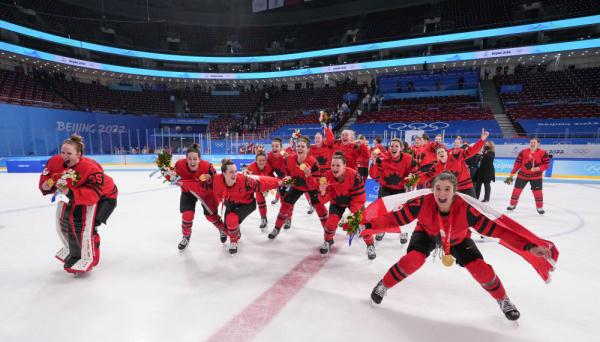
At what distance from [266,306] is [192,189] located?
219 centimetres

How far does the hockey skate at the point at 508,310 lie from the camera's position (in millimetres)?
2559

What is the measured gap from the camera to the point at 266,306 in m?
2.82

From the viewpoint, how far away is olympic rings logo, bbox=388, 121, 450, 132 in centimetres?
2141

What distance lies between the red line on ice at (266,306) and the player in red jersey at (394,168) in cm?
173

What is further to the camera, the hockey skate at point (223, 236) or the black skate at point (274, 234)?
the black skate at point (274, 234)

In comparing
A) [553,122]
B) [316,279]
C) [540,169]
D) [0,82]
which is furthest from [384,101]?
[0,82]

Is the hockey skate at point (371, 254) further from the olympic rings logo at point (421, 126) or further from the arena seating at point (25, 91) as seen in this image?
the arena seating at point (25, 91)

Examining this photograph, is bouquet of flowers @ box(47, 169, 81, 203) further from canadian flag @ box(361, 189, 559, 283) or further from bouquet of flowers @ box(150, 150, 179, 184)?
canadian flag @ box(361, 189, 559, 283)

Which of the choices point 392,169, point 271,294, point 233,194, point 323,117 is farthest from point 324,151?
point 271,294

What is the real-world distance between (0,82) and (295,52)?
24882 mm

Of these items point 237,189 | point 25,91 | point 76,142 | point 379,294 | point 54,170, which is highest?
point 25,91

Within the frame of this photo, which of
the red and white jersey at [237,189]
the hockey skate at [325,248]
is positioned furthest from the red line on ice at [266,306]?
the red and white jersey at [237,189]

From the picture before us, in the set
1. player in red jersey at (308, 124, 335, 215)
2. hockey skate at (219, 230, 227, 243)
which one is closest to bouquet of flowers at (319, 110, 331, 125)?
player in red jersey at (308, 124, 335, 215)

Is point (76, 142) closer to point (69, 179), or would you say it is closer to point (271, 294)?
point (69, 179)
